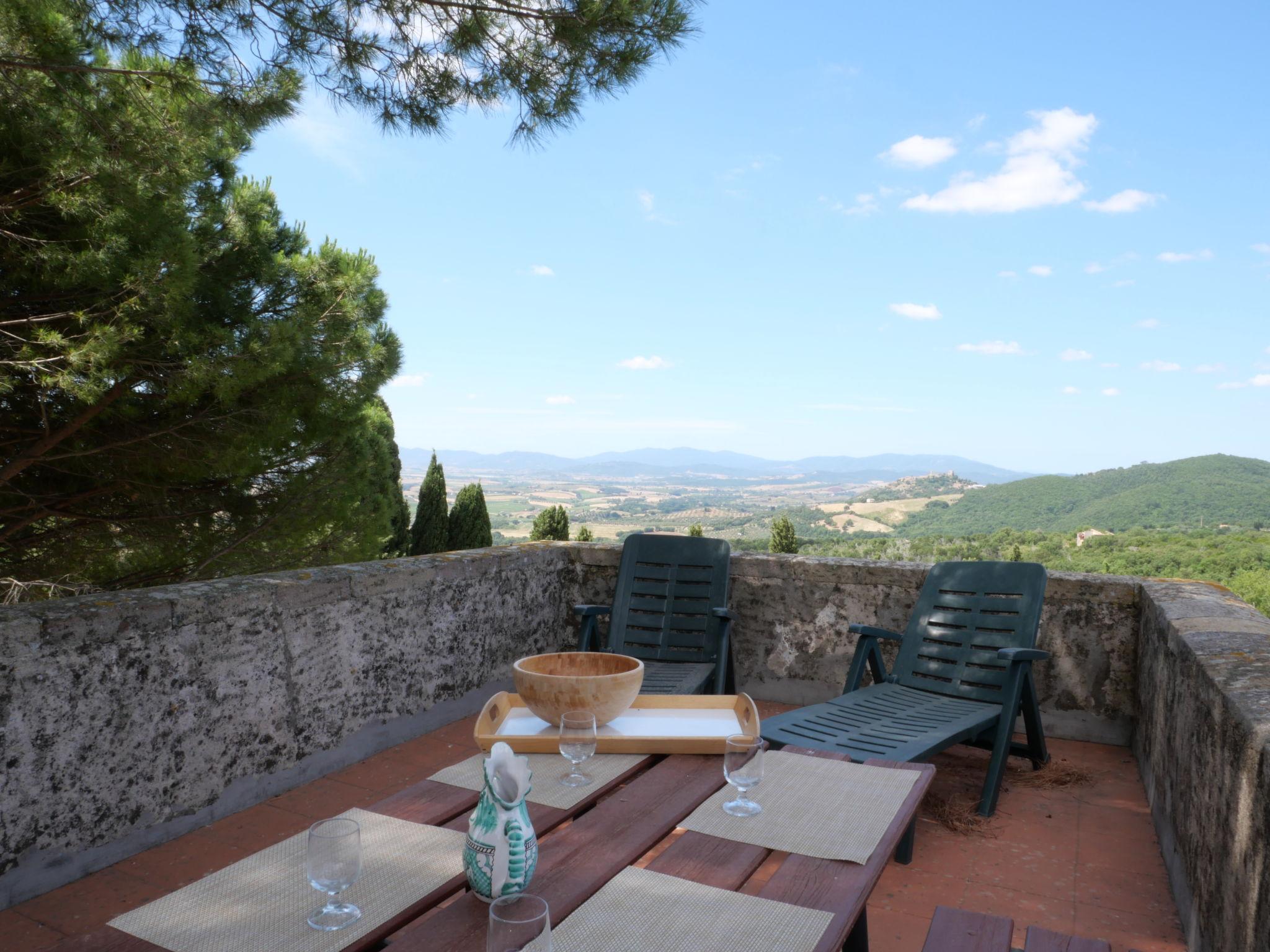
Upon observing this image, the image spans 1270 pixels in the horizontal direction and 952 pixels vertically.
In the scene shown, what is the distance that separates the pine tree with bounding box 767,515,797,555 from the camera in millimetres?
A: 10992

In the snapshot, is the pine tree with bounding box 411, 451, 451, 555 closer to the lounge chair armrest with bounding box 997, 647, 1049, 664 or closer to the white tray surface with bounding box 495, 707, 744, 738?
the lounge chair armrest with bounding box 997, 647, 1049, 664

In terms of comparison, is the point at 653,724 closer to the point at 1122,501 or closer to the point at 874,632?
the point at 874,632

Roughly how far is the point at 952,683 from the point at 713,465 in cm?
13906

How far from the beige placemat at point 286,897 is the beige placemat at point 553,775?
0.67 feet

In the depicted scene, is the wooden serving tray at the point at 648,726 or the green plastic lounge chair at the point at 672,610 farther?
the green plastic lounge chair at the point at 672,610

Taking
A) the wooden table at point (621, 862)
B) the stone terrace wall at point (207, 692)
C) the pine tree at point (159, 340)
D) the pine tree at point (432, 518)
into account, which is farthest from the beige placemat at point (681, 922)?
the pine tree at point (432, 518)

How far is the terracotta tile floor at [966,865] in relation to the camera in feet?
6.50

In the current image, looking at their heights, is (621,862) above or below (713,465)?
below

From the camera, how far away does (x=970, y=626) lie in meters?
3.22

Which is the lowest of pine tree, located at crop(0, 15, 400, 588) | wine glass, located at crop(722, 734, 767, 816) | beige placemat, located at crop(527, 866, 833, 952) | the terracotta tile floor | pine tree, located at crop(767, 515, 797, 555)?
the terracotta tile floor

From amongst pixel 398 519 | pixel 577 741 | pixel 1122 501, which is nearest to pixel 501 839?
pixel 577 741

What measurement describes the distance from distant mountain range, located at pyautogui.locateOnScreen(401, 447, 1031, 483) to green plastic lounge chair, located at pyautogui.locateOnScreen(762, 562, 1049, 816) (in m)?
85.2

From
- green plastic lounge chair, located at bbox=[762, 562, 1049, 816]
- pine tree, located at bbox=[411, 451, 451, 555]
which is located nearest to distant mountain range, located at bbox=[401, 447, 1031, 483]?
pine tree, located at bbox=[411, 451, 451, 555]

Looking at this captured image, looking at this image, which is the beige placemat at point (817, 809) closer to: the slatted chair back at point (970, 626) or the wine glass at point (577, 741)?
the wine glass at point (577, 741)
